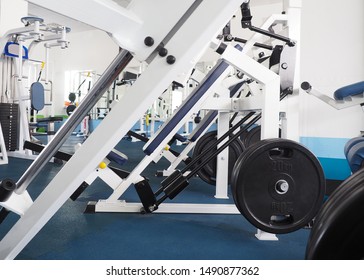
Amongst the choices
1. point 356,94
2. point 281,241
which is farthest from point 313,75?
point 281,241

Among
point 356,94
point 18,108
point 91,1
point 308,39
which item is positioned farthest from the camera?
point 308,39

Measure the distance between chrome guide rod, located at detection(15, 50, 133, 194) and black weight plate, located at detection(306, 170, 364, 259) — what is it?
650 mm

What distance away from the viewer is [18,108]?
4270 millimetres

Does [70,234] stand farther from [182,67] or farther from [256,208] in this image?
[182,67]

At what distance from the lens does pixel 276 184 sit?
1.38 meters

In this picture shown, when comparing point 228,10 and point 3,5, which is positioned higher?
point 3,5

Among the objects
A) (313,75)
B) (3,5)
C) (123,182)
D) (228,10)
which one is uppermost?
(3,5)

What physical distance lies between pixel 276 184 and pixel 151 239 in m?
0.65

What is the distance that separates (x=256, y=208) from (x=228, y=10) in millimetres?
924

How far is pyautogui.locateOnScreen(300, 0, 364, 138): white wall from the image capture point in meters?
4.45

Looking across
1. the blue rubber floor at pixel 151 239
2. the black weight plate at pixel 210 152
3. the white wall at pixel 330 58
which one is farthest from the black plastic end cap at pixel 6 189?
the white wall at pixel 330 58

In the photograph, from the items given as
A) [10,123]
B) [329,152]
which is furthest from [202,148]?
[10,123]

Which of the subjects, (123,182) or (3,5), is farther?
(3,5)

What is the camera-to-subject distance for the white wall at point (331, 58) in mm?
4449
